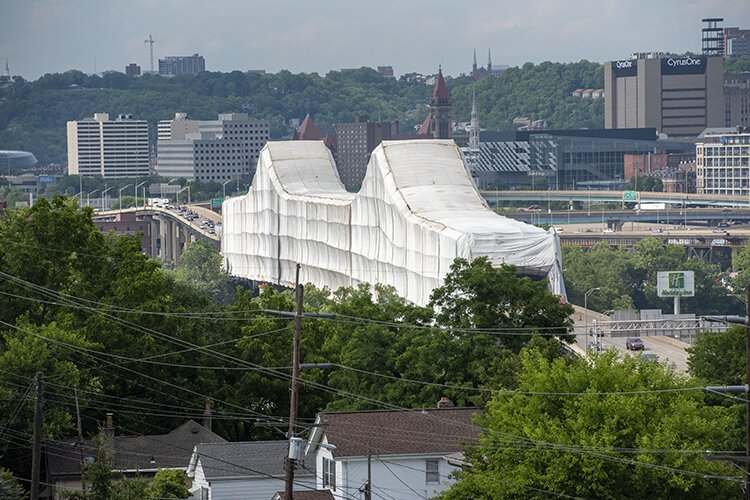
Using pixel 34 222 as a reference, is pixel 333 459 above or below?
below

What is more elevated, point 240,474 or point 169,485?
point 169,485

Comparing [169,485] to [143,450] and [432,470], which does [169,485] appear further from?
[143,450]

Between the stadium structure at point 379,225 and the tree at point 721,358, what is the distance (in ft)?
138

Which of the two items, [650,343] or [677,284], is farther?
[677,284]

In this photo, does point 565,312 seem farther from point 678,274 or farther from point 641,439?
point 678,274

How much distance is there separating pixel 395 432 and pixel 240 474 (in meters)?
4.97

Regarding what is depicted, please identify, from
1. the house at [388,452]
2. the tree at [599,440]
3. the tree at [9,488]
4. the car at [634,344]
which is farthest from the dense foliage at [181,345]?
the car at [634,344]

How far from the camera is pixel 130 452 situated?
6425cm

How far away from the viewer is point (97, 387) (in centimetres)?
6919

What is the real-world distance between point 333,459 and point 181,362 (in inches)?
837

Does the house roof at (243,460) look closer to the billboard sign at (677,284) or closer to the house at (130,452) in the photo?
the house at (130,452)

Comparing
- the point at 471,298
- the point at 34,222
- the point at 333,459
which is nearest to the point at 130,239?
the point at 34,222

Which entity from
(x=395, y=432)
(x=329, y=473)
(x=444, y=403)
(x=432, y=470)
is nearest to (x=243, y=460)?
(x=329, y=473)

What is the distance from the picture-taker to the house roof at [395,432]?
54.9 metres
